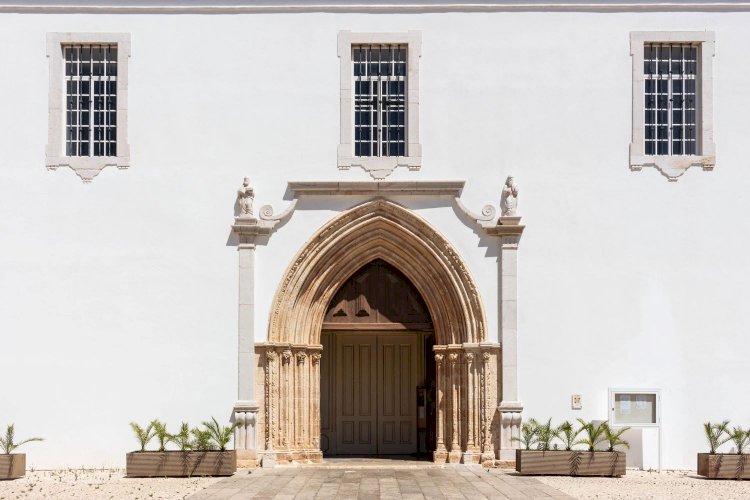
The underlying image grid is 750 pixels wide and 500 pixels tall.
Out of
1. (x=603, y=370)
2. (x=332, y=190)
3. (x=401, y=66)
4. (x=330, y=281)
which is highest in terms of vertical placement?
(x=401, y=66)

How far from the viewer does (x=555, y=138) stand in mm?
20172

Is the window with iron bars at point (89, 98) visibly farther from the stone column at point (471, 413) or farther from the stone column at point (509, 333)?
the stone column at point (471, 413)

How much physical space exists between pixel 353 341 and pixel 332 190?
4107 mm

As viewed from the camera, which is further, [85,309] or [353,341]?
[353,341]

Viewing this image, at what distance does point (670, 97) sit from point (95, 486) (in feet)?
32.7

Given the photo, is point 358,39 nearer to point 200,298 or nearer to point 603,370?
point 200,298

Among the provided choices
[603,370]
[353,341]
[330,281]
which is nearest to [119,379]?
[330,281]

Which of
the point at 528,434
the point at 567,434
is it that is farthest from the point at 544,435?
the point at 567,434

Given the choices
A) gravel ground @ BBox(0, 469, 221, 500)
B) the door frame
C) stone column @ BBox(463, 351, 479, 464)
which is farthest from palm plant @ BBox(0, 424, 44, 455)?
stone column @ BBox(463, 351, 479, 464)

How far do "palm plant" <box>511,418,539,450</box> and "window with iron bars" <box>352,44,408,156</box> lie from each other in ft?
14.3

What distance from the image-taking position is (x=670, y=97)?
67.1 ft

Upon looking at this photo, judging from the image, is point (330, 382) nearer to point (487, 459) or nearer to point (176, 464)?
point (487, 459)

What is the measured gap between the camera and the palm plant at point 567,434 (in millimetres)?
18906
